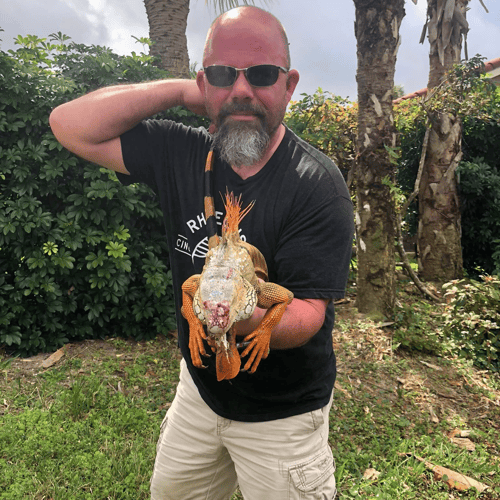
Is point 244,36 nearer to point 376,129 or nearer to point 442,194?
point 376,129

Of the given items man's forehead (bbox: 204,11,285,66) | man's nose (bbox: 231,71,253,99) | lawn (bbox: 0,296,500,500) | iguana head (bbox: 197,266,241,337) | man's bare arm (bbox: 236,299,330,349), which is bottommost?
lawn (bbox: 0,296,500,500)

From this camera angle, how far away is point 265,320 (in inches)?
48.1

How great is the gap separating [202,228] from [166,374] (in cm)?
332

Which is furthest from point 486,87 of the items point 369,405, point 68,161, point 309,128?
point 68,161

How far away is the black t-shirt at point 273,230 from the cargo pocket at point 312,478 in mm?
205

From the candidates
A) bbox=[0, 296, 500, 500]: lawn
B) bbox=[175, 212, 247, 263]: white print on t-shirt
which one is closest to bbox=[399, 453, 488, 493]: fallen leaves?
bbox=[0, 296, 500, 500]: lawn

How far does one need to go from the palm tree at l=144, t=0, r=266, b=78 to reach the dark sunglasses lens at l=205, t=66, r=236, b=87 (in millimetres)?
4803

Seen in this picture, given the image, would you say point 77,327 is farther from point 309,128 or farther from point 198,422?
point 309,128

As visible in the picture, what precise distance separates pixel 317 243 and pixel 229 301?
1.63 feet

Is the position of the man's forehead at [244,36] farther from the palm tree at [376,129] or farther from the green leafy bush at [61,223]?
the palm tree at [376,129]

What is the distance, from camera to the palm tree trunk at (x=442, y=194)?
296 inches

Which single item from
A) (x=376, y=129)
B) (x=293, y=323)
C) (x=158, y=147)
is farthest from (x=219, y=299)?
(x=376, y=129)

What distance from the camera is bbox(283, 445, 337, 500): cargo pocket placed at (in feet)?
5.52

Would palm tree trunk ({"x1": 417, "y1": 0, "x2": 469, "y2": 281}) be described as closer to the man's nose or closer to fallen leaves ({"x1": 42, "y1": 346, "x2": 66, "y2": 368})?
fallen leaves ({"x1": 42, "y1": 346, "x2": 66, "y2": 368})
